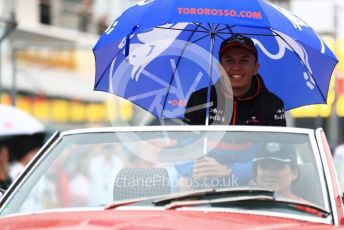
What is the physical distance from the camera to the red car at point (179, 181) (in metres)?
3.97

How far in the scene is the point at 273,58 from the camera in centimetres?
675

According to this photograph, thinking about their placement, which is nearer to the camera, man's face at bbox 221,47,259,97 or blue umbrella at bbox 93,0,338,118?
man's face at bbox 221,47,259,97

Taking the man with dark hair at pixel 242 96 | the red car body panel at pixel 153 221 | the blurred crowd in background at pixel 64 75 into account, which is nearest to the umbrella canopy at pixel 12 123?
the blurred crowd in background at pixel 64 75

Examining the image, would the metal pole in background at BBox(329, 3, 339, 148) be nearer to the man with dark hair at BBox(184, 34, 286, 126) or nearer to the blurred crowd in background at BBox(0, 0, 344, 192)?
the blurred crowd in background at BBox(0, 0, 344, 192)

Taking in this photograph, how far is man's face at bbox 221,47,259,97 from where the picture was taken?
5.92m

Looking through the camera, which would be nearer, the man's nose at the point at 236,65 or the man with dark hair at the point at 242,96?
the man with dark hair at the point at 242,96

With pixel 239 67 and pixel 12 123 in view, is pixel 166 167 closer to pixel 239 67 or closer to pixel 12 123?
pixel 239 67

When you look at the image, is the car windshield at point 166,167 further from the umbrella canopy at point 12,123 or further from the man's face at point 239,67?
the umbrella canopy at point 12,123

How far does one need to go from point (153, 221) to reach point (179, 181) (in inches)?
23.8

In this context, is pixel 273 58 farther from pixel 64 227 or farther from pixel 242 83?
pixel 64 227

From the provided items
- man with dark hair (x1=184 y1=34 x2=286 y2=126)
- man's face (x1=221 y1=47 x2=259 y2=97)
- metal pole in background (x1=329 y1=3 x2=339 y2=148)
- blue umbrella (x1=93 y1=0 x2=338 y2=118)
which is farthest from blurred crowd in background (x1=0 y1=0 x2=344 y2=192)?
man's face (x1=221 y1=47 x2=259 y2=97)

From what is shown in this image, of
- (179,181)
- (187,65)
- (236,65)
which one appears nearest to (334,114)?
(187,65)

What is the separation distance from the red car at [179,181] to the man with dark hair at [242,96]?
118cm

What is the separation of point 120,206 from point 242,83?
1.96m
